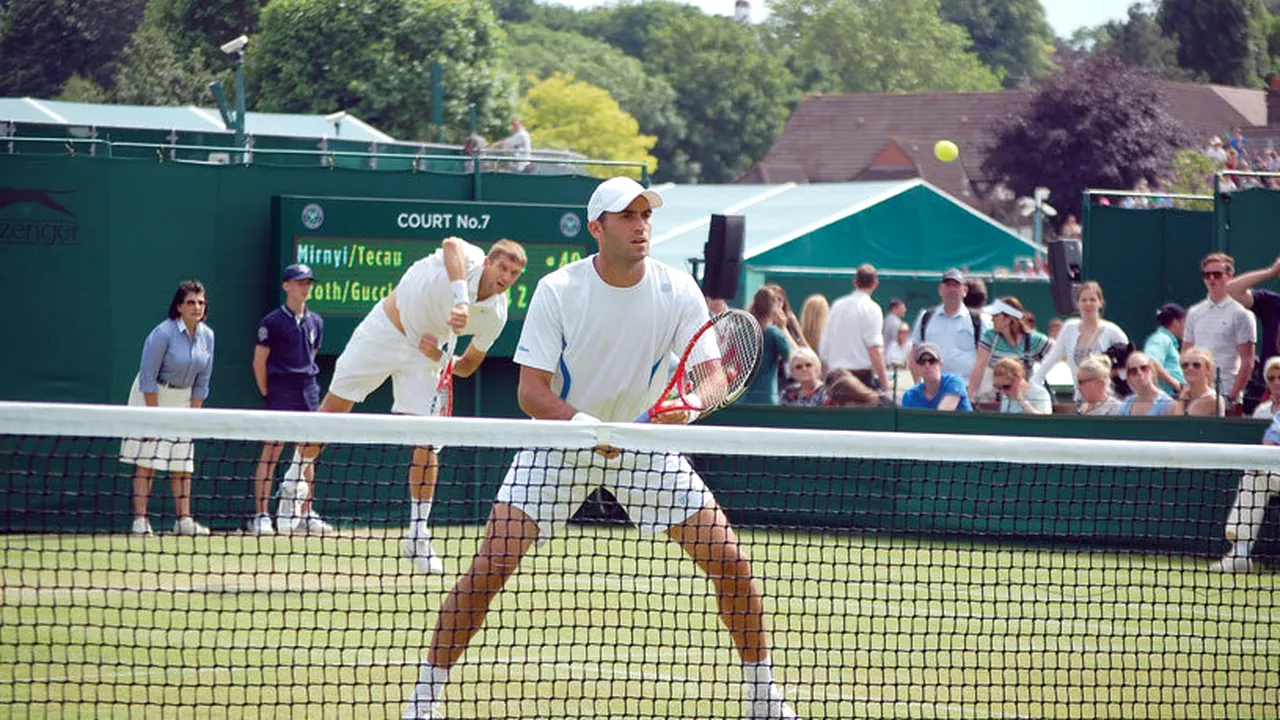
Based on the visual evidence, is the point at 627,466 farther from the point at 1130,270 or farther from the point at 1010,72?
the point at 1010,72

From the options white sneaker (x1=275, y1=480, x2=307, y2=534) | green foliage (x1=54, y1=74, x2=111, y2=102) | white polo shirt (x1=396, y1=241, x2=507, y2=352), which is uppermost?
green foliage (x1=54, y1=74, x2=111, y2=102)

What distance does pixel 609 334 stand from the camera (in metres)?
6.29

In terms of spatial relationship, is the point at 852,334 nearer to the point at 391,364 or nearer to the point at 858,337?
the point at 858,337

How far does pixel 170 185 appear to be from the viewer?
40.3 ft

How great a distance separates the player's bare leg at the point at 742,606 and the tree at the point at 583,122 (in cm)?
7458

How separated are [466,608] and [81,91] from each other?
49.2 feet

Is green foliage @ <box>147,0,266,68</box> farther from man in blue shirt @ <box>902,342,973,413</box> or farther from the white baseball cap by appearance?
the white baseball cap

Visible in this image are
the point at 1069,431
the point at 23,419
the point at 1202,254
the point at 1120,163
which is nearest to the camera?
the point at 23,419

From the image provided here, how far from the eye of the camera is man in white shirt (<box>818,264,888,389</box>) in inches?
562

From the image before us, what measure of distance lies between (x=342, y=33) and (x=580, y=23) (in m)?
112

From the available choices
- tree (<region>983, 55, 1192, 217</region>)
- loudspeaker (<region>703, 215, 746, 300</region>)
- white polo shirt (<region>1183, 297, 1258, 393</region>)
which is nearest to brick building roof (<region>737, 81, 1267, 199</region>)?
tree (<region>983, 55, 1192, 217</region>)

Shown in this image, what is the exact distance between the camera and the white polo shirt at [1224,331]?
40.0ft

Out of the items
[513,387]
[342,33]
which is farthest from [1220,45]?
[513,387]

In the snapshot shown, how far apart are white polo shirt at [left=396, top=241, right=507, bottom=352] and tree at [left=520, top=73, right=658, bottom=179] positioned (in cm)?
6979
